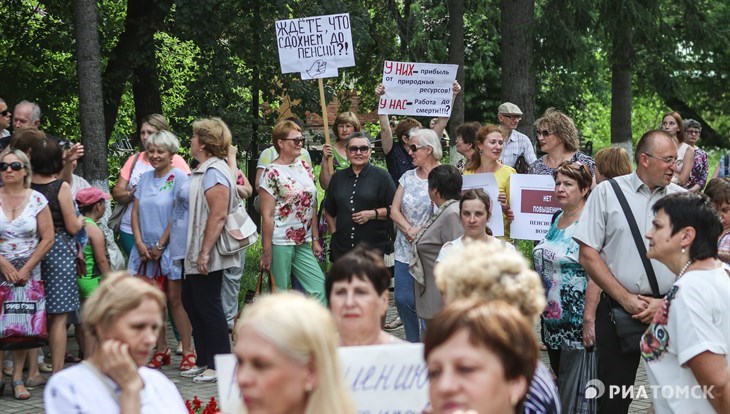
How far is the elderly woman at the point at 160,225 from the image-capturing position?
9672 mm

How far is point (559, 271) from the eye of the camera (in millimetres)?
7582

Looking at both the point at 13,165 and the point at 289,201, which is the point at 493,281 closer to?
the point at 13,165

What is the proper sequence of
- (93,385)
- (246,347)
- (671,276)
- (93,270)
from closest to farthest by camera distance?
1. (246,347)
2. (93,385)
3. (671,276)
4. (93,270)

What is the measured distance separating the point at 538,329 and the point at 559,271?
4436mm

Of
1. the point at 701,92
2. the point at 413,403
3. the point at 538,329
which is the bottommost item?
the point at 538,329

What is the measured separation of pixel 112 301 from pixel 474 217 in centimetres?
396

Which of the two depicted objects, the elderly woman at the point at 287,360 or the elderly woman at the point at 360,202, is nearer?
the elderly woman at the point at 287,360

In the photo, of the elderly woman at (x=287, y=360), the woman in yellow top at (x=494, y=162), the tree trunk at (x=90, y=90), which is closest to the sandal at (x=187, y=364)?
the woman in yellow top at (x=494, y=162)

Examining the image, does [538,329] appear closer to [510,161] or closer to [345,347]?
[510,161]

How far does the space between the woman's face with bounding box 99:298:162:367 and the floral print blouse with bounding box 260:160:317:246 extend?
5.85 meters

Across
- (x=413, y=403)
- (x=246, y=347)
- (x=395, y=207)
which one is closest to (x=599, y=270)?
(x=413, y=403)

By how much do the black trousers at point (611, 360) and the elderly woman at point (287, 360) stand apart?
384 cm

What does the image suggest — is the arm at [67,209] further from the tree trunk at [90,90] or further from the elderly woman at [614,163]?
the elderly woman at [614,163]

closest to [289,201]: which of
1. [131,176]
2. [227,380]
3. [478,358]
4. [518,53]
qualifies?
[131,176]
